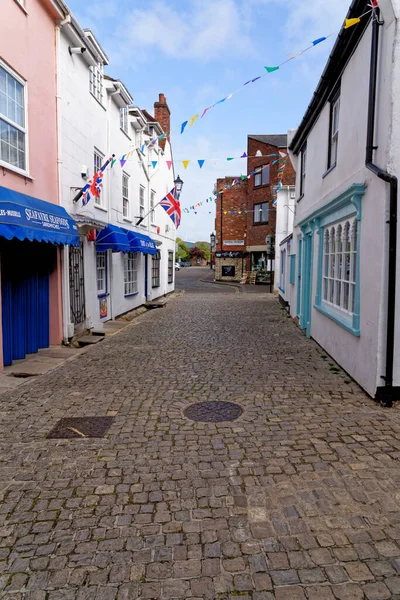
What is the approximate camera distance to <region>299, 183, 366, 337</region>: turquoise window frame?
242 inches

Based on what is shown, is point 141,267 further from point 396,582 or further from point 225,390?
point 396,582

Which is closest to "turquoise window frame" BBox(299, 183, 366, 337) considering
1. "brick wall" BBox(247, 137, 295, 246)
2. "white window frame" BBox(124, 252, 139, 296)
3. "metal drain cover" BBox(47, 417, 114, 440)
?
"metal drain cover" BBox(47, 417, 114, 440)

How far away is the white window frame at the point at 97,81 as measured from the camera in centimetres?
1094

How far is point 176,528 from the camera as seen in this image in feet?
9.78

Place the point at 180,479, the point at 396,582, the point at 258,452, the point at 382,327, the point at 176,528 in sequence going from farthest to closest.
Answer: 1. the point at 382,327
2. the point at 258,452
3. the point at 180,479
4. the point at 176,528
5. the point at 396,582

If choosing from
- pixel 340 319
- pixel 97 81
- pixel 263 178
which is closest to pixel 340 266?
pixel 340 319

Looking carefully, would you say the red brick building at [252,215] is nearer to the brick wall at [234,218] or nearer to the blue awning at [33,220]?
the brick wall at [234,218]

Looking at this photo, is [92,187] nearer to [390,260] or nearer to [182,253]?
[390,260]

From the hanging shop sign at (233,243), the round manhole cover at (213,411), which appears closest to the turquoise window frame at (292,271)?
the round manhole cover at (213,411)

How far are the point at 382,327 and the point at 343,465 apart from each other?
2.18 m

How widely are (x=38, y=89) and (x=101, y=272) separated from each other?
566 cm

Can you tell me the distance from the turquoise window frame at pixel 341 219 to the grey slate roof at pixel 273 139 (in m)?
25.7

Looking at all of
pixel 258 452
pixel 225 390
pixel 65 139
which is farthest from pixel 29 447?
pixel 65 139

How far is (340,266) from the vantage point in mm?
7621
